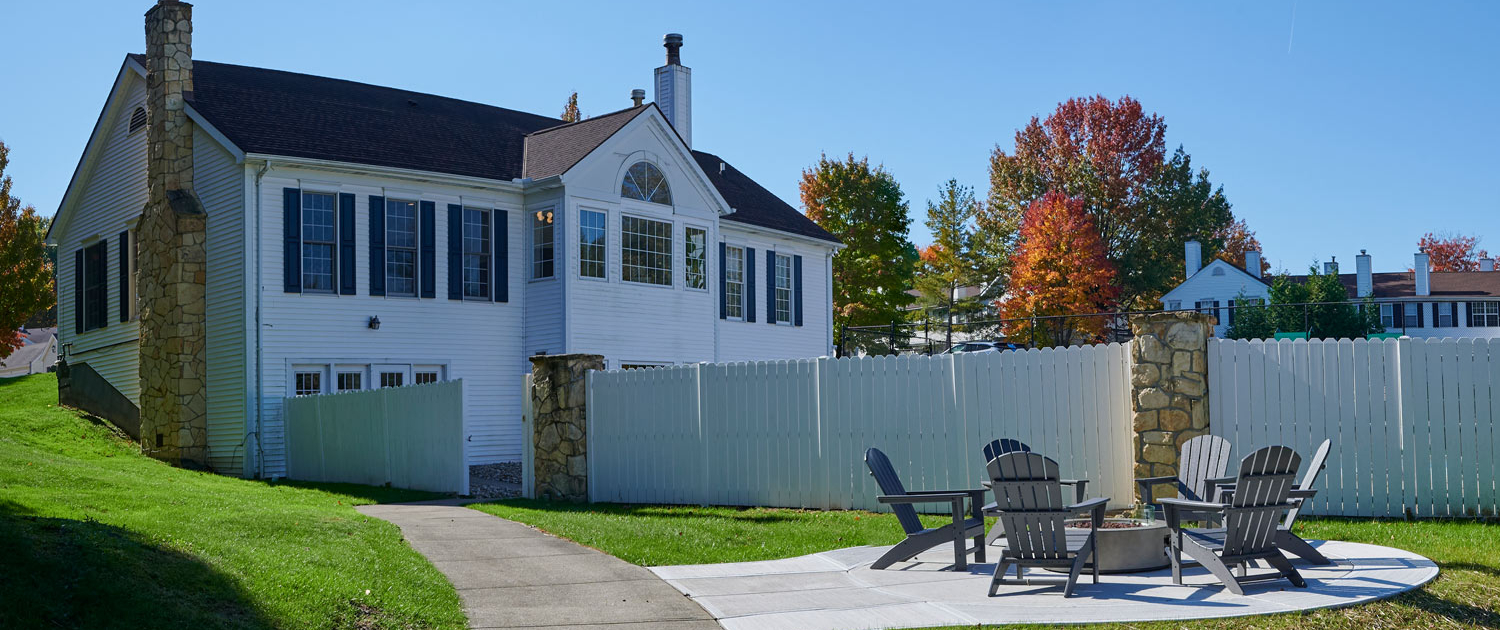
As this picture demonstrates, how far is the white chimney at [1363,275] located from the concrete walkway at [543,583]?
53.7 m

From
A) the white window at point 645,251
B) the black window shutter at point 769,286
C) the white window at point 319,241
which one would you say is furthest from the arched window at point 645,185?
the white window at point 319,241

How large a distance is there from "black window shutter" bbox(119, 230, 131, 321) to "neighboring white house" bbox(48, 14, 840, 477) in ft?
0.21

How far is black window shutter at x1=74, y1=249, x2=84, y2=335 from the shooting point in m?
26.1

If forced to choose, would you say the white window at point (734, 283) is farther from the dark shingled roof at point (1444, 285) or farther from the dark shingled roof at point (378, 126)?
the dark shingled roof at point (1444, 285)

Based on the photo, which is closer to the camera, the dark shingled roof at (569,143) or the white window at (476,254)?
the white window at (476,254)

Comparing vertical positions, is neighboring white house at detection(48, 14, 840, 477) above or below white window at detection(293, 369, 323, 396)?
above

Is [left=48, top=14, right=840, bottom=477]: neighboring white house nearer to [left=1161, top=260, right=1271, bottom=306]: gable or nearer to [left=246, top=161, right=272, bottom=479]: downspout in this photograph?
[left=246, top=161, right=272, bottom=479]: downspout

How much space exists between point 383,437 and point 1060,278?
116 ft

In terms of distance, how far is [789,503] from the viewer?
1369cm

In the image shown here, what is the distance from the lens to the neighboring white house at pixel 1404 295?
55312 millimetres

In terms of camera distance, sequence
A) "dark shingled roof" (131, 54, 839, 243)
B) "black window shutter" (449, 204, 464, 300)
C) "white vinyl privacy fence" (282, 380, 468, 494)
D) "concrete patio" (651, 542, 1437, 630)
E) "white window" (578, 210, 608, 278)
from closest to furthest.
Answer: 1. "concrete patio" (651, 542, 1437, 630)
2. "white vinyl privacy fence" (282, 380, 468, 494)
3. "dark shingled roof" (131, 54, 839, 243)
4. "black window shutter" (449, 204, 464, 300)
5. "white window" (578, 210, 608, 278)

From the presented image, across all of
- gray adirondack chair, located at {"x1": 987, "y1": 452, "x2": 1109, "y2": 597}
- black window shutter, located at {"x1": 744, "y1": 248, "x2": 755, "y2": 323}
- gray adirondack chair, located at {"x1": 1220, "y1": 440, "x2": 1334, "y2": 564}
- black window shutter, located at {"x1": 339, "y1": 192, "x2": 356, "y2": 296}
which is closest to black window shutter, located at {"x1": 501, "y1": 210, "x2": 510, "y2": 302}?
black window shutter, located at {"x1": 339, "y1": 192, "x2": 356, "y2": 296}

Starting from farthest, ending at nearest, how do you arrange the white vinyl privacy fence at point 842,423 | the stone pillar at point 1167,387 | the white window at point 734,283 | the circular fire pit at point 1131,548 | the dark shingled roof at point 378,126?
1. the white window at point 734,283
2. the dark shingled roof at point 378,126
3. the white vinyl privacy fence at point 842,423
4. the stone pillar at point 1167,387
5. the circular fire pit at point 1131,548

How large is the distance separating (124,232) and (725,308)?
12.5m
